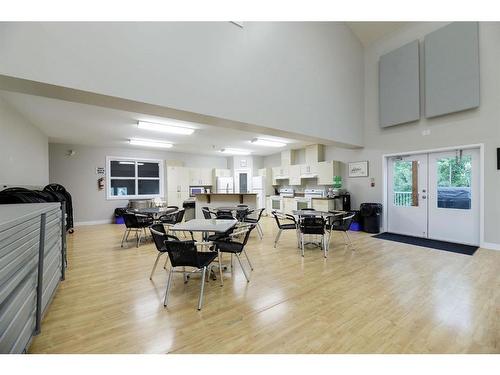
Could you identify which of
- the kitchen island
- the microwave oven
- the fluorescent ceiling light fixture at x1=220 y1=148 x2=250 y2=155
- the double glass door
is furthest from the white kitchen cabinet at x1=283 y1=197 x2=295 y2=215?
the microwave oven

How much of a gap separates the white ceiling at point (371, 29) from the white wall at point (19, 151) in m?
8.04

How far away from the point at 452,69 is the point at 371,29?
2429 mm

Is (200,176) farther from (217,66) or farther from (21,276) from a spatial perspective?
(21,276)

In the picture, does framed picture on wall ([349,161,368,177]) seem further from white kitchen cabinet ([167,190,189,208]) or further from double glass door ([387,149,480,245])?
white kitchen cabinet ([167,190,189,208])

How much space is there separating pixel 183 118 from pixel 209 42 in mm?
1370

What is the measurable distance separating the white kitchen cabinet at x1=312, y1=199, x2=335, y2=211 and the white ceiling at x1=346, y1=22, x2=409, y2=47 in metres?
4.68

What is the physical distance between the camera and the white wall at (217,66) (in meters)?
2.70

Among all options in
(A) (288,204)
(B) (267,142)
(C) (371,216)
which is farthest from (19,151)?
(C) (371,216)

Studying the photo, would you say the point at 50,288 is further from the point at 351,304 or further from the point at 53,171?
the point at 53,171

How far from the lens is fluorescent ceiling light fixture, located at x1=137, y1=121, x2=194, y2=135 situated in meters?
5.40

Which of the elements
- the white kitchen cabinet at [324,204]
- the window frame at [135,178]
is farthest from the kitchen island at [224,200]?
the window frame at [135,178]

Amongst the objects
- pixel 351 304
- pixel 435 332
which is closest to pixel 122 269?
pixel 351 304

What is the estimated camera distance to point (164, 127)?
564 cm

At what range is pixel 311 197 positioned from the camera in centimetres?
778
